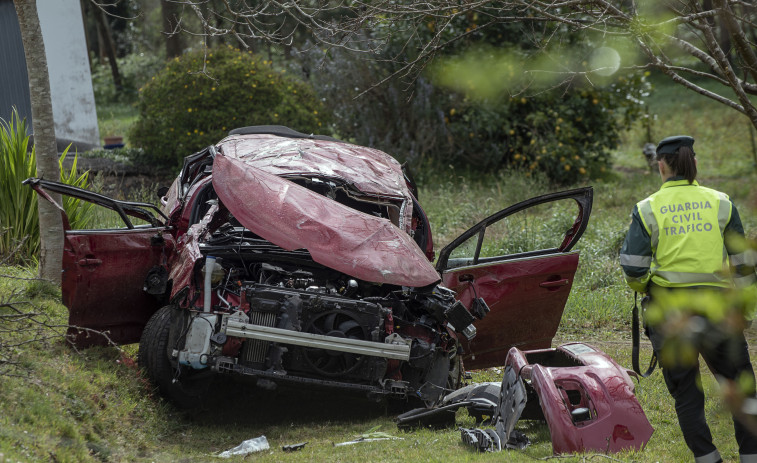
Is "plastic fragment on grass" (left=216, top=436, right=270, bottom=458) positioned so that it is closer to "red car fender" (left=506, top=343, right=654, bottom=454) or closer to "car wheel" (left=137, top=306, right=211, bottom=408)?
"car wheel" (left=137, top=306, right=211, bottom=408)

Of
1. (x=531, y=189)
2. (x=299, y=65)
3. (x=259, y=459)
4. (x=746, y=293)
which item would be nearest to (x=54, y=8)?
(x=299, y=65)

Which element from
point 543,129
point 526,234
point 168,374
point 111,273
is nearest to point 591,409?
point 168,374

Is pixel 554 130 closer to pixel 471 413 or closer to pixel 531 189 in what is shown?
pixel 531 189

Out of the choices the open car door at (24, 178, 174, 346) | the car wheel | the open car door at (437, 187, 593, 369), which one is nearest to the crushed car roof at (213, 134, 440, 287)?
the open car door at (437, 187, 593, 369)

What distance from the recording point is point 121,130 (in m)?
20.8

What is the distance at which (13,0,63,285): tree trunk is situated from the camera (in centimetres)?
742

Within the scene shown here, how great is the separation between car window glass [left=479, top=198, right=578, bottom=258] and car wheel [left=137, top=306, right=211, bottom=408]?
15.4ft

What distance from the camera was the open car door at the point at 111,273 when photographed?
6398 mm

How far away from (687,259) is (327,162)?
3.50m

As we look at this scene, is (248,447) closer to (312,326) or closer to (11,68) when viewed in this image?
(312,326)

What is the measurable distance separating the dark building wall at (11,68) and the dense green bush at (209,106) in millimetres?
1906

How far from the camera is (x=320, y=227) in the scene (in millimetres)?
6117


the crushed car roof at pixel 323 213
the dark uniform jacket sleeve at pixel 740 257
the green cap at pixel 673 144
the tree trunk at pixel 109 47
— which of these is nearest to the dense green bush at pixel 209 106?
the crushed car roof at pixel 323 213

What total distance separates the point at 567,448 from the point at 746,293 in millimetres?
2577
